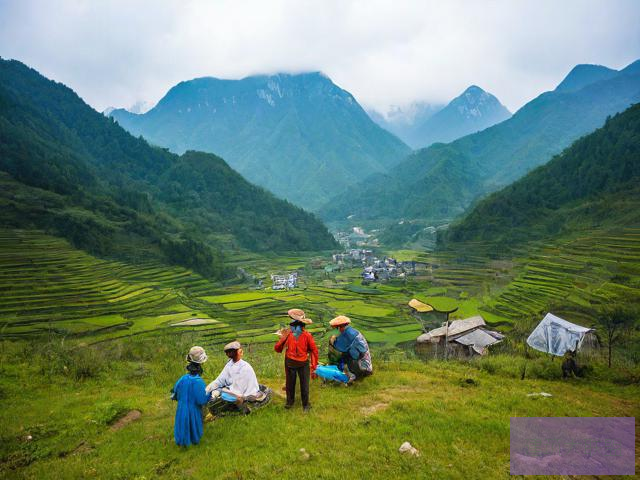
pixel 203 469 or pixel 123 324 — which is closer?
pixel 203 469

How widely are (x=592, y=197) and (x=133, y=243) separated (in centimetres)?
6448

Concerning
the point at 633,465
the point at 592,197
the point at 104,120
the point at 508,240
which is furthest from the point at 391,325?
the point at 104,120

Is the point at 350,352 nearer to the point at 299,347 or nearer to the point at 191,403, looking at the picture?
the point at 299,347


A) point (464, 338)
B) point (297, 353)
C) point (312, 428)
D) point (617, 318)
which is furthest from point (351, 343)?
point (617, 318)

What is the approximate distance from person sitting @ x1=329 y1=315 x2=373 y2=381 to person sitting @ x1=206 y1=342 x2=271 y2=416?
2.18 meters

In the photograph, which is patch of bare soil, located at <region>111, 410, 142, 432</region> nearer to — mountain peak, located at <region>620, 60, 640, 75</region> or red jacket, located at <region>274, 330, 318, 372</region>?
red jacket, located at <region>274, 330, 318, 372</region>

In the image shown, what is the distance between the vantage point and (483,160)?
179625mm

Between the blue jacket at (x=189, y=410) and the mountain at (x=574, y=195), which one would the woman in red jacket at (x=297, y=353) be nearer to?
the blue jacket at (x=189, y=410)

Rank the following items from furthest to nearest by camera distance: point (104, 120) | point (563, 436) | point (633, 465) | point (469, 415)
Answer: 1. point (104, 120)
2. point (469, 415)
3. point (563, 436)
4. point (633, 465)

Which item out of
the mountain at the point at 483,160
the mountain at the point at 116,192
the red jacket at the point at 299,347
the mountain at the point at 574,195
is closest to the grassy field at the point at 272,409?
the red jacket at the point at 299,347

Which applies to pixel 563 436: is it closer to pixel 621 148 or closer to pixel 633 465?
pixel 633 465

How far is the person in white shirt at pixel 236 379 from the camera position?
680 cm

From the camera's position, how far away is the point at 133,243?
163ft

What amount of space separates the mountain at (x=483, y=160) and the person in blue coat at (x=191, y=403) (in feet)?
399
